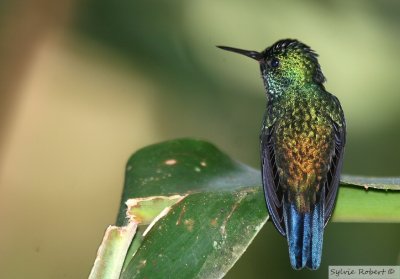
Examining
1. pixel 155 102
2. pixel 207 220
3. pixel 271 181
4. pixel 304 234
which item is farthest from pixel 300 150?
pixel 155 102

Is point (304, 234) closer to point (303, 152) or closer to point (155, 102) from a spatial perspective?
point (303, 152)

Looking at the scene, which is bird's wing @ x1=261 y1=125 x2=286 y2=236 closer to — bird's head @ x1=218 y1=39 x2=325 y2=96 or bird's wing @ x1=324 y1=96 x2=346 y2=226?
bird's wing @ x1=324 y1=96 x2=346 y2=226

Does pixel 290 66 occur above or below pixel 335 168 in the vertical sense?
above

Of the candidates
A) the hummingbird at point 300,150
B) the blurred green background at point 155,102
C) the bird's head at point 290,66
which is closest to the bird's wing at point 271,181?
the hummingbird at point 300,150

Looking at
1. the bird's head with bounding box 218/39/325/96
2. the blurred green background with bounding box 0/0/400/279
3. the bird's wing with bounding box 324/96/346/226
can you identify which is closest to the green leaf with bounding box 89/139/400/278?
the bird's wing with bounding box 324/96/346/226

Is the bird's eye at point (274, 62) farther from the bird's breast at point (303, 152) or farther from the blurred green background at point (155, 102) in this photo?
the blurred green background at point (155, 102)

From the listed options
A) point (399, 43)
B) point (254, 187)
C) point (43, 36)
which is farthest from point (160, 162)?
point (399, 43)
